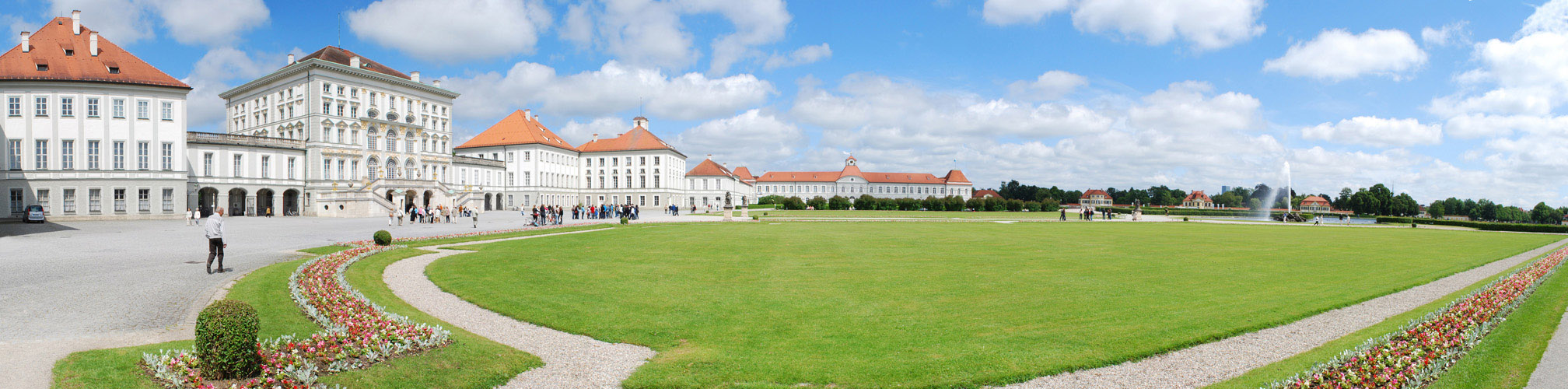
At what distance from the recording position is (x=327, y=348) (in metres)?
6.64

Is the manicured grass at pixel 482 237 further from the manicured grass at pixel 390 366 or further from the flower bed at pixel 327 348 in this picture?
the manicured grass at pixel 390 366

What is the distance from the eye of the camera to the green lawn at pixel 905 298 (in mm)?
7180

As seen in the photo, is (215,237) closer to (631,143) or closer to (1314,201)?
(631,143)

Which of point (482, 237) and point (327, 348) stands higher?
point (482, 237)

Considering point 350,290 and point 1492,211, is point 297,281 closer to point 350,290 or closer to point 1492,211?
point 350,290

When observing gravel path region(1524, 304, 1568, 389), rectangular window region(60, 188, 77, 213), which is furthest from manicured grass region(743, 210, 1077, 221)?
gravel path region(1524, 304, 1568, 389)

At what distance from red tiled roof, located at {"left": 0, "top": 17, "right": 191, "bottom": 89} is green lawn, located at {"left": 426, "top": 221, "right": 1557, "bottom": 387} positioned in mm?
40020

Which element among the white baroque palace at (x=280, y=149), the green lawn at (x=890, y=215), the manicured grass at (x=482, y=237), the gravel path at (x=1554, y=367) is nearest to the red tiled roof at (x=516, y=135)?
the white baroque palace at (x=280, y=149)

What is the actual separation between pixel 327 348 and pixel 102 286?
8.66 m

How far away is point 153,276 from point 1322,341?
1909 cm

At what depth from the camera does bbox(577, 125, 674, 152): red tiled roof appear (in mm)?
93000

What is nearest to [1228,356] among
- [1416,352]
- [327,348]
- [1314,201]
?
[1416,352]

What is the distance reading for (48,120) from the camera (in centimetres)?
4116

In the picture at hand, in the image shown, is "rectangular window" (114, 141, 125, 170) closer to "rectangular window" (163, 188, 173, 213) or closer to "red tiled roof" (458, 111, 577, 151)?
→ "rectangular window" (163, 188, 173, 213)
